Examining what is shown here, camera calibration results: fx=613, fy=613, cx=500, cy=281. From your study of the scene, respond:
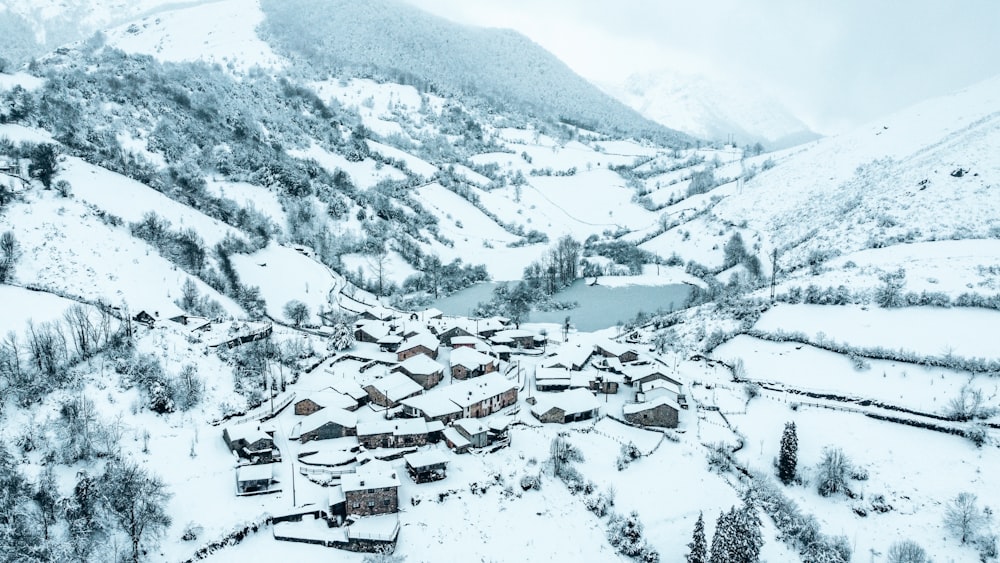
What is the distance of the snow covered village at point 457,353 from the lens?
26531mm

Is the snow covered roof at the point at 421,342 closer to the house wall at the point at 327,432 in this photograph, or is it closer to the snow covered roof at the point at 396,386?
the snow covered roof at the point at 396,386

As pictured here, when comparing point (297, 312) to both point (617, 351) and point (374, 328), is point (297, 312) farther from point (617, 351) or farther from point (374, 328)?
point (617, 351)

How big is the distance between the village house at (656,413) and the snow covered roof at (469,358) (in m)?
10.8

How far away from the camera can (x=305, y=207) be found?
7512 cm

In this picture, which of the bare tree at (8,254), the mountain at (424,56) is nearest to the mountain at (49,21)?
the mountain at (424,56)

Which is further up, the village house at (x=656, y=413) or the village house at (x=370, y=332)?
the village house at (x=370, y=332)

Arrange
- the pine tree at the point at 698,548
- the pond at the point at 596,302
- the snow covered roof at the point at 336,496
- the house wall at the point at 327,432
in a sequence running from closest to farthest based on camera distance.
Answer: the pine tree at the point at 698,548 < the snow covered roof at the point at 336,496 < the house wall at the point at 327,432 < the pond at the point at 596,302

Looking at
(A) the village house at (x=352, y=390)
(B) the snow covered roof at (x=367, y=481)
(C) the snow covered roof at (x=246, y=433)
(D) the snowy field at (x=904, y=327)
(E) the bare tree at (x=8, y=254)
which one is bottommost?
(A) the village house at (x=352, y=390)

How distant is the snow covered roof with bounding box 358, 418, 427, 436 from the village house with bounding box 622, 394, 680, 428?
40.4 feet

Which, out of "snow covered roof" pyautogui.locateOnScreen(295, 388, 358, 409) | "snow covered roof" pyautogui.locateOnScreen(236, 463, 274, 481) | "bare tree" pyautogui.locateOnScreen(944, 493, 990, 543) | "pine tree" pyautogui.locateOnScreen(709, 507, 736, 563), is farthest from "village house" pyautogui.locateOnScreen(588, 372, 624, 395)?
"snow covered roof" pyautogui.locateOnScreen(236, 463, 274, 481)

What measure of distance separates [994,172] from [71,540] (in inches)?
3118

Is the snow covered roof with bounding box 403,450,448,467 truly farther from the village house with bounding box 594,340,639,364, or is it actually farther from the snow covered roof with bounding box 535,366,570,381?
the village house with bounding box 594,340,639,364

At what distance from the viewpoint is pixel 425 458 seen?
98.2 feet

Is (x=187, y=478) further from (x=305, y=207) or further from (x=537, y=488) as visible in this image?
(x=305, y=207)
